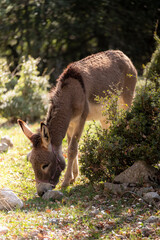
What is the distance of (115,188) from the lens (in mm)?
5750

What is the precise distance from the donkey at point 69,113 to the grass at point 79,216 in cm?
50

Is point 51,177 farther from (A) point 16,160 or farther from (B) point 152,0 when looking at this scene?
(B) point 152,0

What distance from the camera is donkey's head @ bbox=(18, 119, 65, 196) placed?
603 cm

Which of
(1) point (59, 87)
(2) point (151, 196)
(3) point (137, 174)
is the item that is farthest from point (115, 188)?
(1) point (59, 87)

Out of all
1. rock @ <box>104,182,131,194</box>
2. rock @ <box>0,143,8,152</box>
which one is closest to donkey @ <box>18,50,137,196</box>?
rock @ <box>104,182,131,194</box>

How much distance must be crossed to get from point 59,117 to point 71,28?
36.9 feet

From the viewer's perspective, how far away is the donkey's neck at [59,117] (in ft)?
21.1

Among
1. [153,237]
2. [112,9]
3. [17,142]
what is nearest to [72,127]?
[17,142]

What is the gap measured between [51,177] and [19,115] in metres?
7.08

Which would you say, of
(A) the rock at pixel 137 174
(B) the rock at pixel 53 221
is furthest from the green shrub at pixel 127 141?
(B) the rock at pixel 53 221

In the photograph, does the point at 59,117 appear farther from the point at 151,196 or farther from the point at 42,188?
the point at 151,196

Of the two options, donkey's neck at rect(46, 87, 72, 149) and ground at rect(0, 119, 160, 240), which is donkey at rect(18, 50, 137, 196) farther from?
ground at rect(0, 119, 160, 240)

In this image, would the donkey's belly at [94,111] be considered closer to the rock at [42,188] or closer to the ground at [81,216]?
the ground at [81,216]

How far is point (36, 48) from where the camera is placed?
16.8 meters
